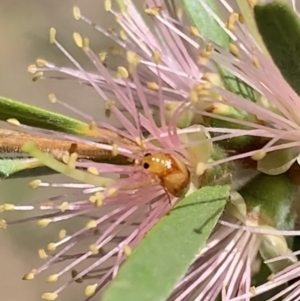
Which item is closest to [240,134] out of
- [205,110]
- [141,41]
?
[205,110]

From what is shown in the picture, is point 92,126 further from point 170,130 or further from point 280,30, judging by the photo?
point 280,30

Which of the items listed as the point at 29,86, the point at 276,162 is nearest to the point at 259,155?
the point at 276,162

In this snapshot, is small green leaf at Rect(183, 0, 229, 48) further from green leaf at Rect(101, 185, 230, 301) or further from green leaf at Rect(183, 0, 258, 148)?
green leaf at Rect(101, 185, 230, 301)

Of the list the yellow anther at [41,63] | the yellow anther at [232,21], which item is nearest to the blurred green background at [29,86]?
the yellow anther at [41,63]

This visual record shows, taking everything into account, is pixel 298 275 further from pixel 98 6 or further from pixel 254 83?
pixel 98 6

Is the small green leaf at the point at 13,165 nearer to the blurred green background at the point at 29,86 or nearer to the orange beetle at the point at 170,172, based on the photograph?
the orange beetle at the point at 170,172

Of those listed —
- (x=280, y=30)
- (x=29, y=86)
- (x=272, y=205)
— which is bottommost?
(x=272, y=205)
